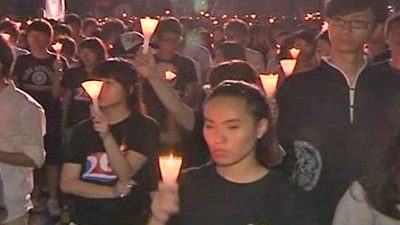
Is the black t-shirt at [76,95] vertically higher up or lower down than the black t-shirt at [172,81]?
→ lower down

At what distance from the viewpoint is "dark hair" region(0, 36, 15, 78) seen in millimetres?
6113

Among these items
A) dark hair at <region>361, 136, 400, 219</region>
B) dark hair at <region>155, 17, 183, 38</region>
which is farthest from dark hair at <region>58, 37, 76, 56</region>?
dark hair at <region>361, 136, 400, 219</region>

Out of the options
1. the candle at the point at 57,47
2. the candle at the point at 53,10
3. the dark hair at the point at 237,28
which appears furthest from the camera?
the candle at the point at 53,10

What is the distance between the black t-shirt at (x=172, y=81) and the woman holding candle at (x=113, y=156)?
0.98m

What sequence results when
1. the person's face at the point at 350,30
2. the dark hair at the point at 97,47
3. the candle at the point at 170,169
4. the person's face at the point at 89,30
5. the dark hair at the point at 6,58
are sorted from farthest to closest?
the person's face at the point at 89,30
the dark hair at the point at 97,47
the dark hair at the point at 6,58
the person's face at the point at 350,30
the candle at the point at 170,169

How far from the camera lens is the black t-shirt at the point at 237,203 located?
4039 mm

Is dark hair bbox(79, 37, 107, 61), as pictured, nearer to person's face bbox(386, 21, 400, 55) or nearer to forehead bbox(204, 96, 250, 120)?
person's face bbox(386, 21, 400, 55)

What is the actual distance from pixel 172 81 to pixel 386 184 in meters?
3.89

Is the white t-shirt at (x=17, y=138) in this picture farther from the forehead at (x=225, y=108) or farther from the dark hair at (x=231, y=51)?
the dark hair at (x=231, y=51)

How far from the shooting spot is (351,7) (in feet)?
17.1

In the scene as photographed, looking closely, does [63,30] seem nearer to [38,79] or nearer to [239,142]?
[38,79]

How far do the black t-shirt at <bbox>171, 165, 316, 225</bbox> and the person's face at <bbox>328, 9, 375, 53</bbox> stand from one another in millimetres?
1304

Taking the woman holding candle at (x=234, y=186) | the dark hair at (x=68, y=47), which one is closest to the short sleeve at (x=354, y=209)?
the woman holding candle at (x=234, y=186)

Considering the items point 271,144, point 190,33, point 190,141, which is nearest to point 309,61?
point 190,141
